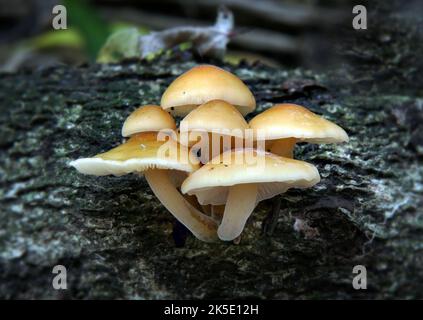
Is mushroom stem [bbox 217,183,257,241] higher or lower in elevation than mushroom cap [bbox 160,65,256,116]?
lower

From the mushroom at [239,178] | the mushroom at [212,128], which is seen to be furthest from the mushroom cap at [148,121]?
the mushroom at [239,178]

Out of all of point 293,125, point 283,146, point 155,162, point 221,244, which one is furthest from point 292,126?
point 221,244

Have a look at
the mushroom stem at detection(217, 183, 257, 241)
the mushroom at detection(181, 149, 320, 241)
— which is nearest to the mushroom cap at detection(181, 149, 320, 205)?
the mushroom at detection(181, 149, 320, 241)

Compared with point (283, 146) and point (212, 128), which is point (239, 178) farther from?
point (283, 146)

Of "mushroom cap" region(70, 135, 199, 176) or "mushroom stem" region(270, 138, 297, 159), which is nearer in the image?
"mushroom cap" region(70, 135, 199, 176)

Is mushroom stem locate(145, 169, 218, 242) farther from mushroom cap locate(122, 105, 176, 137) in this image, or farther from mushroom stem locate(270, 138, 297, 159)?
mushroom stem locate(270, 138, 297, 159)

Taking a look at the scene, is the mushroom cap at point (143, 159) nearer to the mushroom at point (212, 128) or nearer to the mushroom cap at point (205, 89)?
the mushroom at point (212, 128)
